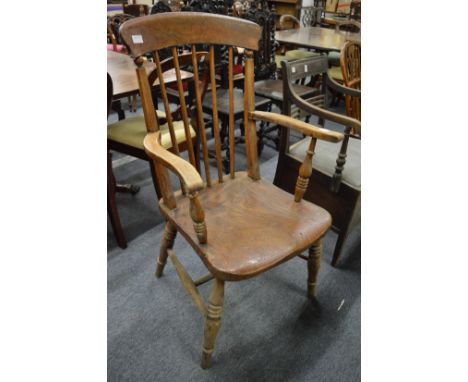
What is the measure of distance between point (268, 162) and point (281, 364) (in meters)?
1.72

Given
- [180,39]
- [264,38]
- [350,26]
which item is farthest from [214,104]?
[350,26]

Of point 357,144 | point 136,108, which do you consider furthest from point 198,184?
point 136,108

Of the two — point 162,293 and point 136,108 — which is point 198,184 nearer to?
point 162,293

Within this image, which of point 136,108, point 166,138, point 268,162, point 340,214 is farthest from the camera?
point 136,108

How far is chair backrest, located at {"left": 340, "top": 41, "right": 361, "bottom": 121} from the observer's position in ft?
6.15

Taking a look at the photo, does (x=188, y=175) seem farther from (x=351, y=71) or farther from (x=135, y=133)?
(x=351, y=71)

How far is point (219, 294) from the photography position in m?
1.04

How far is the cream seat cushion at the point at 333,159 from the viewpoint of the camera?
58.1 inches

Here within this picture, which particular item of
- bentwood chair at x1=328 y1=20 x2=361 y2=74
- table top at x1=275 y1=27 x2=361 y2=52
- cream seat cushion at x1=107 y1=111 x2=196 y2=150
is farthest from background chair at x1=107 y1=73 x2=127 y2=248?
bentwood chair at x1=328 y1=20 x2=361 y2=74

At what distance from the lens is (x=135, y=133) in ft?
5.63

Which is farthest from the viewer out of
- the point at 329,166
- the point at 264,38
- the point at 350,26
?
the point at 350,26

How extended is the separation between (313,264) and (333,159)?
0.56 m

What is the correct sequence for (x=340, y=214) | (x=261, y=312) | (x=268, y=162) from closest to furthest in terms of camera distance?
(x=261, y=312) → (x=340, y=214) → (x=268, y=162)

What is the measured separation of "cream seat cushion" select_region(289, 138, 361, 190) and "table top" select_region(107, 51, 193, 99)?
758 millimetres
